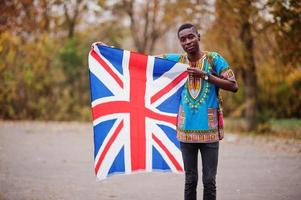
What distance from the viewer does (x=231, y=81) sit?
507 centimetres

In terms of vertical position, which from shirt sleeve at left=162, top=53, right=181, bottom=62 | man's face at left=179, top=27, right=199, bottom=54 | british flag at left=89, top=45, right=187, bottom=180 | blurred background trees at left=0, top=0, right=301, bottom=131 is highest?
blurred background trees at left=0, top=0, right=301, bottom=131

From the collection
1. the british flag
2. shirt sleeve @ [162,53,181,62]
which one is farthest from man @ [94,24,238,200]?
the british flag

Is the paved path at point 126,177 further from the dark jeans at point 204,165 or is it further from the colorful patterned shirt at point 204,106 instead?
the colorful patterned shirt at point 204,106

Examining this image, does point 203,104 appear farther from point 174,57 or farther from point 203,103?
point 174,57

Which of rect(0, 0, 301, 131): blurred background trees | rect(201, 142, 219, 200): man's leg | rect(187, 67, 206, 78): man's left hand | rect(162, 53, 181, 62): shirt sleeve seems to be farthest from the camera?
rect(0, 0, 301, 131): blurred background trees

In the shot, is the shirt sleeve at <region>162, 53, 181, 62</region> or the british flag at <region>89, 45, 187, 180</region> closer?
the shirt sleeve at <region>162, 53, 181, 62</region>

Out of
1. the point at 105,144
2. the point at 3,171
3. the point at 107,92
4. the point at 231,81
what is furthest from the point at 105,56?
the point at 3,171

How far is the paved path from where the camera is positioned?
24.6 feet

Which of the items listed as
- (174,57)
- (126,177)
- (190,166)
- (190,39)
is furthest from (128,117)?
(126,177)

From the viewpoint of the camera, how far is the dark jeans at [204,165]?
204 inches

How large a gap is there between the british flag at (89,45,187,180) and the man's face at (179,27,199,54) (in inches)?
31.1

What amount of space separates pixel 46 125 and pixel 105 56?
14.8 metres

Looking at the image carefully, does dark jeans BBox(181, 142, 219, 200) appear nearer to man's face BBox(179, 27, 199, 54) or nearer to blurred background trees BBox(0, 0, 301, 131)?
man's face BBox(179, 27, 199, 54)

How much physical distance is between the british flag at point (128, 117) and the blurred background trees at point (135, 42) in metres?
9.48
